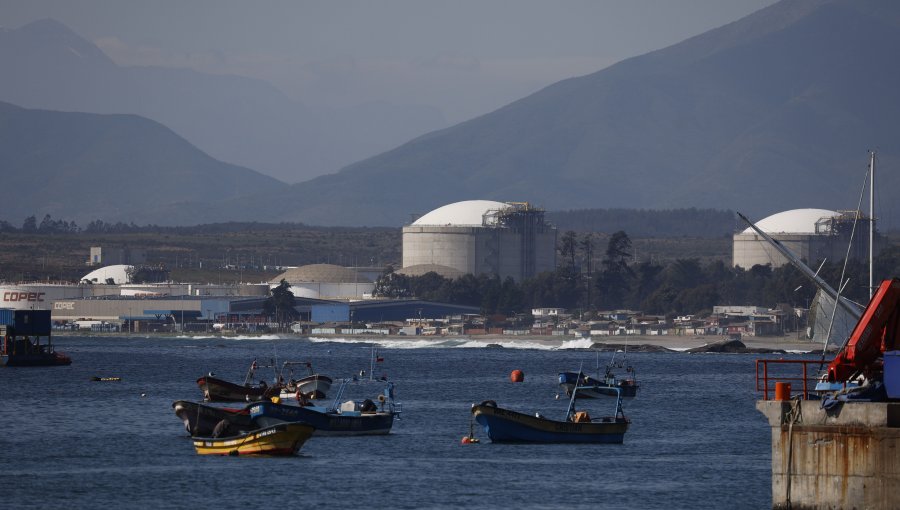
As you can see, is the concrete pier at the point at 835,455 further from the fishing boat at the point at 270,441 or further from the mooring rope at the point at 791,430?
the fishing boat at the point at 270,441

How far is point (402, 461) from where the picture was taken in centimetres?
6562

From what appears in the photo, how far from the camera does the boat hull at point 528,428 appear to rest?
70250 millimetres

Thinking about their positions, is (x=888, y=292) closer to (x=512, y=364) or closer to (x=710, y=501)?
(x=710, y=501)

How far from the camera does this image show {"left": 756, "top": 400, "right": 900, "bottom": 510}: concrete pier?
133ft

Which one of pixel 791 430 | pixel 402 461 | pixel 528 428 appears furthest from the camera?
pixel 528 428

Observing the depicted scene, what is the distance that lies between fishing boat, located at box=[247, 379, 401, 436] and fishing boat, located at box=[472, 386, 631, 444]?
5434 millimetres

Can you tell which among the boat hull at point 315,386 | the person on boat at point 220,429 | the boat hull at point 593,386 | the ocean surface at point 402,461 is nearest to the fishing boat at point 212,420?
the person on boat at point 220,429

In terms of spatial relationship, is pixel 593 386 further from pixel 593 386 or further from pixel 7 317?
pixel 7 317

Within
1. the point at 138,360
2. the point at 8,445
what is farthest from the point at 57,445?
the point at 138,360

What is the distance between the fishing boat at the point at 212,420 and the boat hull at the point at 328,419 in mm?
686

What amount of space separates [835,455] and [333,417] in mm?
34406

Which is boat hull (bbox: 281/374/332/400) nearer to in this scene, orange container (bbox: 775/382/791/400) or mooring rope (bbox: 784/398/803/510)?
orange container (bbox: 775/382/791/400)

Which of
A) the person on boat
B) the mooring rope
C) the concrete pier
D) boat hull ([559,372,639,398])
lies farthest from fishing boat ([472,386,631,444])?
boat hull ([559,372,639,398])

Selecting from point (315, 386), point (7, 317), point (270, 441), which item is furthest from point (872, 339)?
point (7, 317)
